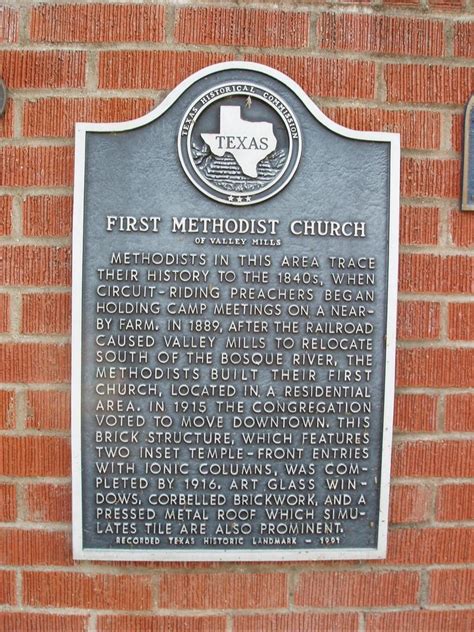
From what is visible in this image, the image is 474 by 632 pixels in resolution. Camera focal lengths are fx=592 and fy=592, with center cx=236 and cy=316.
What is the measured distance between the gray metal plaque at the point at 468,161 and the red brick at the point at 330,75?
15.3 inches

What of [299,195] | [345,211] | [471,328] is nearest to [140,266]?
[299,195]

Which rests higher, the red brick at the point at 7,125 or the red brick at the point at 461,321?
the red brick at the point at 7,125

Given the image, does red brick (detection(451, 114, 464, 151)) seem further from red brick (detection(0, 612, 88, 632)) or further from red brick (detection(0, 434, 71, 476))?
red brick (detection(0, 612, 88, 632))

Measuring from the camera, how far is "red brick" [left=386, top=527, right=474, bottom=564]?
240 centimetres

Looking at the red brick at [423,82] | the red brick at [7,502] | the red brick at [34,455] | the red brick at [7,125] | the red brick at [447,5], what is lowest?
the red brick at [7,502]

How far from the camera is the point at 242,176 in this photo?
2.23 meters

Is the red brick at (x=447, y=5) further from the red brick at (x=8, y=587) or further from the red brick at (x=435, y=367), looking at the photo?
the red brick at (x=8, y=587)

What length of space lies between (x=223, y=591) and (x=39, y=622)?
29.2 inches

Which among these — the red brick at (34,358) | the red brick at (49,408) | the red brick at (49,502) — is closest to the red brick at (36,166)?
the red brick at (34,358)

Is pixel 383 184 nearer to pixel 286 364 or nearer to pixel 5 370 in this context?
pixel 286 364

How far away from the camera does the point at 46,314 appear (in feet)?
7.57

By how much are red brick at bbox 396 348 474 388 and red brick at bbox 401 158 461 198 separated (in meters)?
0.62

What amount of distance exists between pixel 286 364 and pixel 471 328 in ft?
2.51

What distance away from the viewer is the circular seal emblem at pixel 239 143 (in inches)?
87.3
